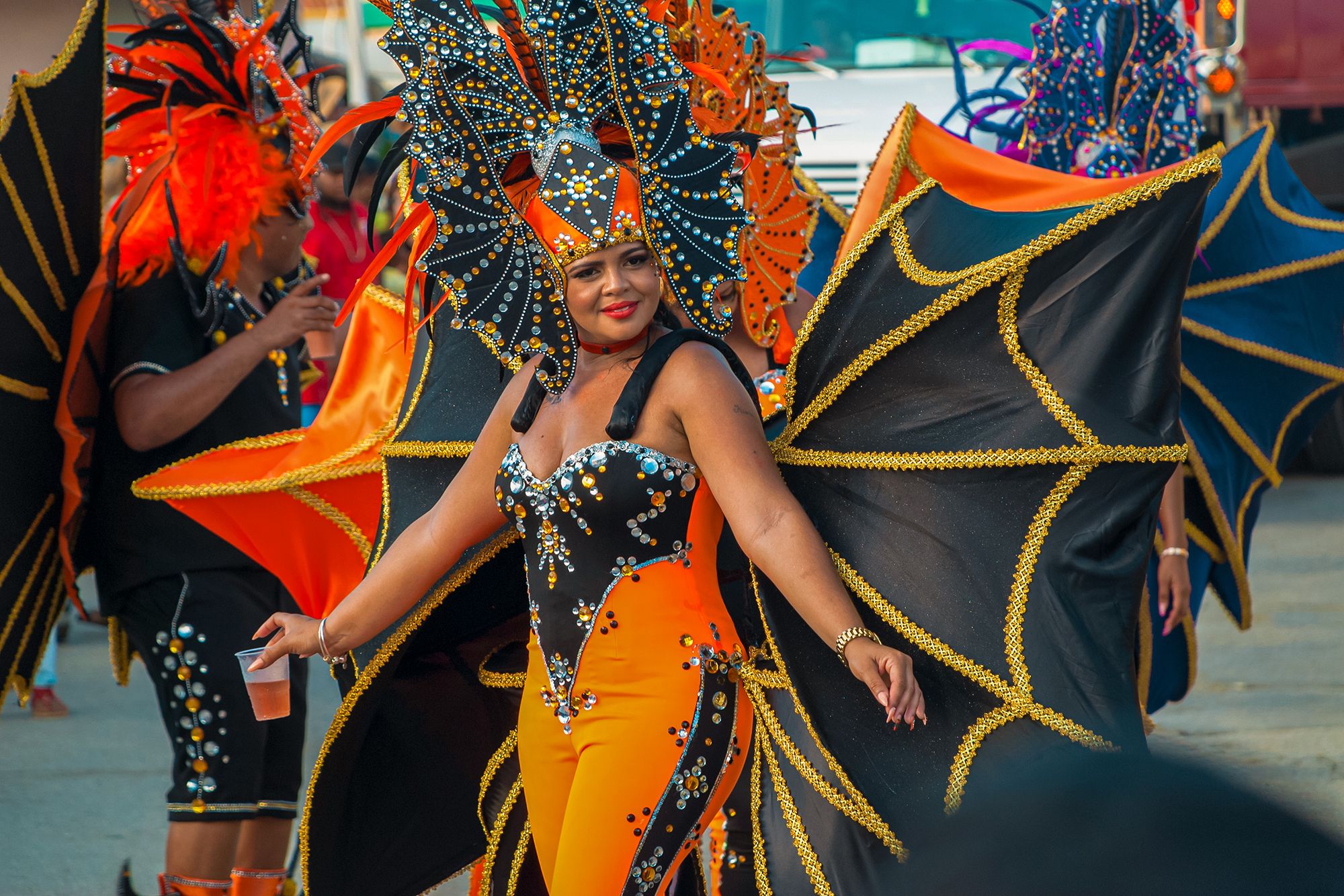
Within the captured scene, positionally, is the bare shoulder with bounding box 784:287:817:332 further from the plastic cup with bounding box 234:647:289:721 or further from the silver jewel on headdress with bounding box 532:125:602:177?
the plastic cup with bounding box 234:647:289:721

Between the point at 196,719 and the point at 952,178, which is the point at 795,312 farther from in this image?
the point at 196,719

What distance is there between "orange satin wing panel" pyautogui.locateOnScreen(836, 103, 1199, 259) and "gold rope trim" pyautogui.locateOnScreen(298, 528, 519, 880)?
2.85 feet

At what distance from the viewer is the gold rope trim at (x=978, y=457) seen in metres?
2.46

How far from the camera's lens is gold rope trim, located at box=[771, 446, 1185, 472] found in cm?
246

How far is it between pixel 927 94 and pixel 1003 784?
7922mm

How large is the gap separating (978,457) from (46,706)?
5065mm

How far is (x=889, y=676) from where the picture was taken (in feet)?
7.57

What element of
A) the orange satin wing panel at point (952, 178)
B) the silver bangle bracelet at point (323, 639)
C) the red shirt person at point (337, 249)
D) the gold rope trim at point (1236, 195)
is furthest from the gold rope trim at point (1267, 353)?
the red shirt person at point (337, 249)

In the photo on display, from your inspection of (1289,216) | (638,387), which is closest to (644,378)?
(638,387)

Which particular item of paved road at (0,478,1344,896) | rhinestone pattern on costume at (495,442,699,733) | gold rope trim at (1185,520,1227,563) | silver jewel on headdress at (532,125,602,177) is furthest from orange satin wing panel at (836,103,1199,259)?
gold rope trim at (1185,520,1227,563)

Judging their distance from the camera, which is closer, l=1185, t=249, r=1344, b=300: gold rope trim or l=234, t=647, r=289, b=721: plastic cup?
l=234, t=647, r=289, b=721: plastic cup

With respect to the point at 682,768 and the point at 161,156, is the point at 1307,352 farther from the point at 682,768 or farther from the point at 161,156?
the point at 161,156

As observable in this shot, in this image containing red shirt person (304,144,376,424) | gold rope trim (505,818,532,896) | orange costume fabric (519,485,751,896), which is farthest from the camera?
red shirt person (304,144,376,424)

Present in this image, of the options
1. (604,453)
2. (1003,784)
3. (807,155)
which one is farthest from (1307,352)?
(807,155)
